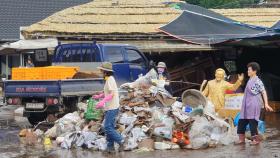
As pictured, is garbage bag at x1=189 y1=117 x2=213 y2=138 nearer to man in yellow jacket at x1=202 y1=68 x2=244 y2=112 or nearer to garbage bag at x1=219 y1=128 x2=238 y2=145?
garbage bag at x1=219 y1=128 x2=238 y2=145

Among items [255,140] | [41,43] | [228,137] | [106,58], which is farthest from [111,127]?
[41,43]

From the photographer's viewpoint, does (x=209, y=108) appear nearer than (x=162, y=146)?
No

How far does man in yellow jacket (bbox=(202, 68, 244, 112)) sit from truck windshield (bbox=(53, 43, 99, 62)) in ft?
12.6

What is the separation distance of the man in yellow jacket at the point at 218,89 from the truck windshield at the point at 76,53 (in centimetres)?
385

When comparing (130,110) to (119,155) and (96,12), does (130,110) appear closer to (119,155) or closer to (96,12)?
(119,155)

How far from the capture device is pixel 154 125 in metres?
11.4

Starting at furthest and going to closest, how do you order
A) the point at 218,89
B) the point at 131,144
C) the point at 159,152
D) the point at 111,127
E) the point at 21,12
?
the point at 21,12
the point at 218,89
the point at 131,144
the point at 159,152
the point at 111,127

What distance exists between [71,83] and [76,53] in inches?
92.0

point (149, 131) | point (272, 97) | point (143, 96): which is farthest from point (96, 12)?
point (149, 131)

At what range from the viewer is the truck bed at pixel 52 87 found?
13688mm

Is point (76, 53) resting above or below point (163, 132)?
above

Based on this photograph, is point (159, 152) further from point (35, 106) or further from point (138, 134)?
point (35, 106)

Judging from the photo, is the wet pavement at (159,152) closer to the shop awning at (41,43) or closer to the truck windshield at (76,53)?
the truck windshield at (76,53)

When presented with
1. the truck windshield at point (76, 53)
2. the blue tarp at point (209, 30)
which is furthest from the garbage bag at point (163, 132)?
the blue tarp at point (209, 30)
